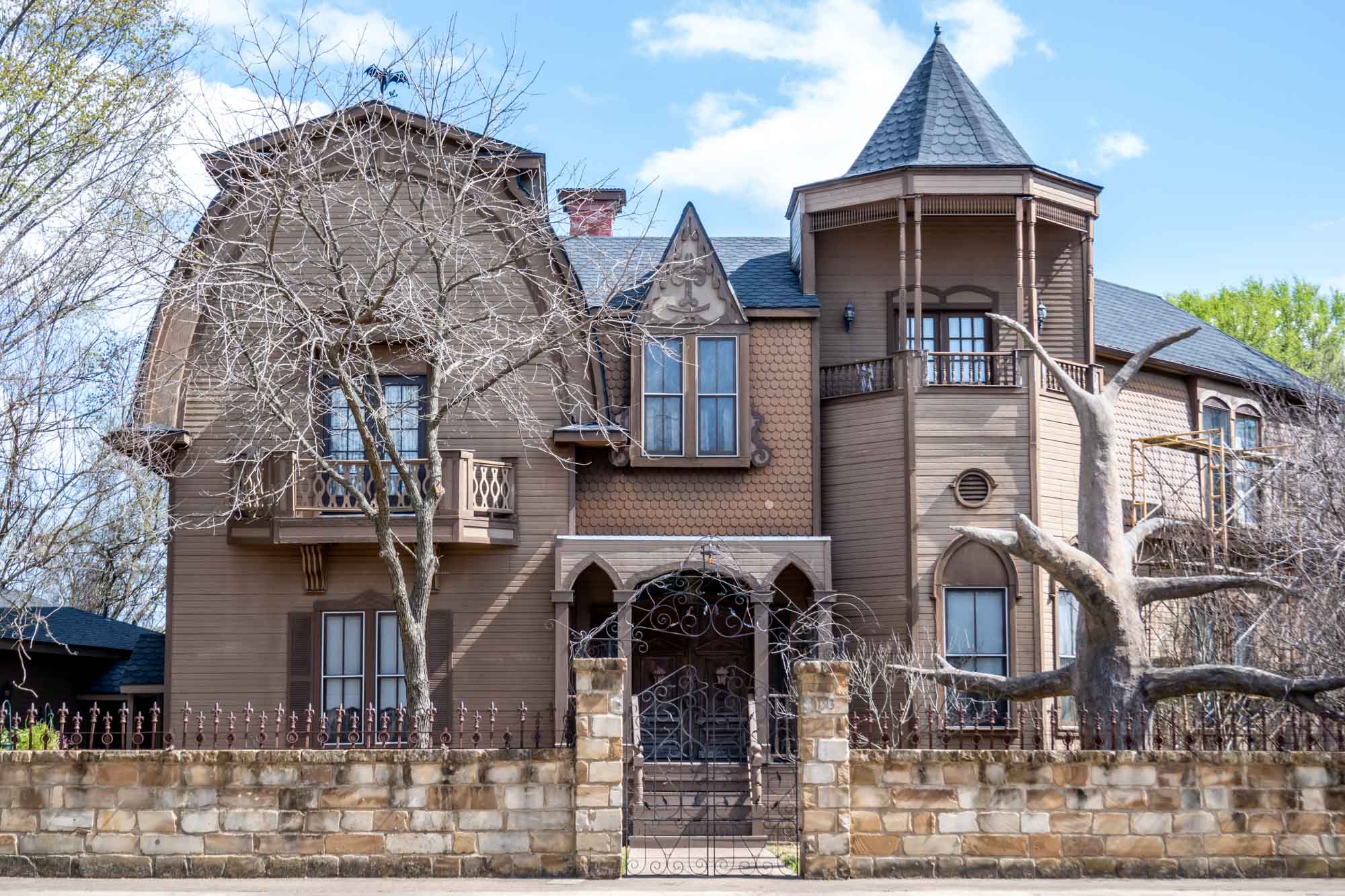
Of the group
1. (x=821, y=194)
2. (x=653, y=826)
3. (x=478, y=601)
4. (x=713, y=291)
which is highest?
(x=821, y=194)

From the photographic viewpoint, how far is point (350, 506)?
20.8 metres

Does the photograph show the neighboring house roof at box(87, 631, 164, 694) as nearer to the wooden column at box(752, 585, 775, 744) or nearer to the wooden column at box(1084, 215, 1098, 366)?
the wooden column at box(752, 585, 775, 744)

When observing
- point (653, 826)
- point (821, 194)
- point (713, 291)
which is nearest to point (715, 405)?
point (713, 291)

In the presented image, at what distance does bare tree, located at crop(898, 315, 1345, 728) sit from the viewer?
1509 centimetres

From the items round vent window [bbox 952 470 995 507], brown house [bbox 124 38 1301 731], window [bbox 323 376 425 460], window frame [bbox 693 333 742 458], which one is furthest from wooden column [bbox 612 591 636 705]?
round vent window [bbox 952 470 995 507]

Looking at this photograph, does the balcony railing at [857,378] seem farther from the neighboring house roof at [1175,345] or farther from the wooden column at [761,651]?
the neighboring house roof at [1175,345]

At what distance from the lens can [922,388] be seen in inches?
840

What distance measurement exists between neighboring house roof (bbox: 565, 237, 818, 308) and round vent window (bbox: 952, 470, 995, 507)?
342 cm

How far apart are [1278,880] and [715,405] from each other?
11.3m

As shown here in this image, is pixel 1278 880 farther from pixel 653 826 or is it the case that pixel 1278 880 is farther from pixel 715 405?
pixel 715 405

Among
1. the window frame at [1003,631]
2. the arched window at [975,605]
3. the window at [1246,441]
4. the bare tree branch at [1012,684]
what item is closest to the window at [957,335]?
the arched window at [975,605]

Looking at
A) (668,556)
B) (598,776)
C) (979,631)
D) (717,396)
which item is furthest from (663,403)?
(598,776)

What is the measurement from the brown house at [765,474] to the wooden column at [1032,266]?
0.23 ft

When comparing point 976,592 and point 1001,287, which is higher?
point 1001,287
